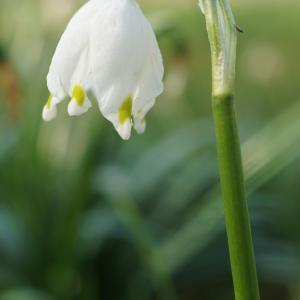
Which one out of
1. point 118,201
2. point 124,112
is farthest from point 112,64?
point 118,201

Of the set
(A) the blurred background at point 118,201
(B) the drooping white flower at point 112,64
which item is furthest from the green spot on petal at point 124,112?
(A) the blurred background at point 118,201

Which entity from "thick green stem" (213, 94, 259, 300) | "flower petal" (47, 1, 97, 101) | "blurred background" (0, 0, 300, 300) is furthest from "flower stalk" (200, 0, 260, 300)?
"blurred background" (0, 0, 300, 300)

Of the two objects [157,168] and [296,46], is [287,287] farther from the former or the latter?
[296,46]

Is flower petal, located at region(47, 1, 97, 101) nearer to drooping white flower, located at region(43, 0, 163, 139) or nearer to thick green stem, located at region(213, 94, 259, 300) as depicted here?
drooping white flower, located at region(43, 0, 163, 139)

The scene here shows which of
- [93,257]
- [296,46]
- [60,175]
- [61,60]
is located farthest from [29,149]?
[296,46]

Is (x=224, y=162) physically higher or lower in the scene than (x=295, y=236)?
higher

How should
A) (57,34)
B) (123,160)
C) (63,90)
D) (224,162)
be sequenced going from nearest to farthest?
(224,162)
(63,90)
(123,160)
(57,34)

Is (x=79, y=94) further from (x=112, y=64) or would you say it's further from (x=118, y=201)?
(x=118, y=201)
